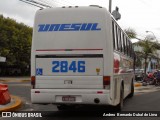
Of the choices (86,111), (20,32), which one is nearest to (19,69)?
(20,32)

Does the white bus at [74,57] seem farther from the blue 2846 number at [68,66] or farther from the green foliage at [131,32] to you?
the green foliage at [131,32]

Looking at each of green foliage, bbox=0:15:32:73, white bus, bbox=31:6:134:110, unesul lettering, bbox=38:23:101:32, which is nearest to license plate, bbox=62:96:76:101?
white bus, bbox=31:6:134:110

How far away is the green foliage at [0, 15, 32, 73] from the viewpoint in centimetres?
4478

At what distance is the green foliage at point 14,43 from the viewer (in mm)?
44781

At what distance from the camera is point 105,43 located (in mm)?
10977

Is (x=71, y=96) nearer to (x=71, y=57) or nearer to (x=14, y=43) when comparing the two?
(x=71, y=57)

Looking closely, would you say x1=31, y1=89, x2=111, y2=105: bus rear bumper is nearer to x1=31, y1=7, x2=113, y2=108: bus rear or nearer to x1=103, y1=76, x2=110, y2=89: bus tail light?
x1=31, y1=7, x2=113, y2=108: bus rear

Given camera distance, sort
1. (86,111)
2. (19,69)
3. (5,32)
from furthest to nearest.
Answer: (19,69) → (5,32) → (86,111)

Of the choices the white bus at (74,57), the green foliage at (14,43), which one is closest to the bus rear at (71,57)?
the white bus at (74,57)

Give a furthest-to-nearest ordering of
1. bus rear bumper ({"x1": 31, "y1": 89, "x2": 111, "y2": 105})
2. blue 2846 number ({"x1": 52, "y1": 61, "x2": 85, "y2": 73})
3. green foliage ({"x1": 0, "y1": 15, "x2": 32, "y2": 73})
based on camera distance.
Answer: green foliage ({"x1": 0, "y1": 15, "x2": 32, "y2": 73}), blue 2846 number ({"x1": 52, "y1": 61, "x2": 85, "y2": 73}), bus rear bumper ({"x1": 31, "y1": 89, "x2": 111, "y2": 105})

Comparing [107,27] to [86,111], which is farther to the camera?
[86,111]

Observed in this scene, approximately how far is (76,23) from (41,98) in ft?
8.14

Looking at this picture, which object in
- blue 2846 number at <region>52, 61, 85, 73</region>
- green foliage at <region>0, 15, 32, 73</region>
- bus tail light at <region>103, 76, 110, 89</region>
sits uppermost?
green foliage at <region>0, 15, 32, 73</region>

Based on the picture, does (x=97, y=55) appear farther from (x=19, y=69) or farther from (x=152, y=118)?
(x=19, y=69)
